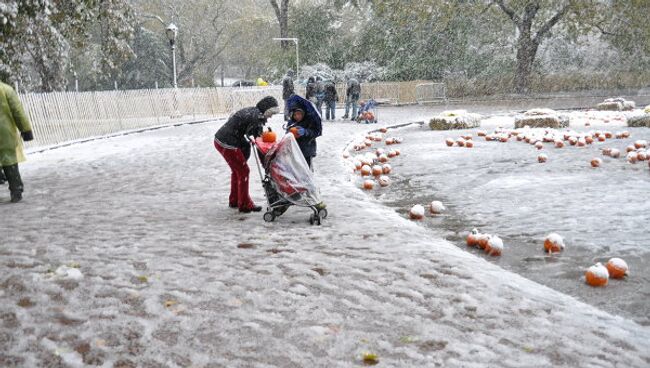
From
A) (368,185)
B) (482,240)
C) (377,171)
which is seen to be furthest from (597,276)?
(377,171)

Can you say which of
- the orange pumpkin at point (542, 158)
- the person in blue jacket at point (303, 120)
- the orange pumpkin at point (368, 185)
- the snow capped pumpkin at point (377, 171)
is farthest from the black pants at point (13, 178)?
the orange pumpkin at point (542, 158)

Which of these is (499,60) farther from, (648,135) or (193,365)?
(193,365)

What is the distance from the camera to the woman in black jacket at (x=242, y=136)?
6.68 meters

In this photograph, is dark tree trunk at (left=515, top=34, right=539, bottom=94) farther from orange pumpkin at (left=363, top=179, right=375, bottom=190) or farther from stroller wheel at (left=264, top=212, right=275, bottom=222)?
stroller wheel at (left=264, top=212, right=275, bottom=222)

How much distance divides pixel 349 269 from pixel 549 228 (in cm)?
268

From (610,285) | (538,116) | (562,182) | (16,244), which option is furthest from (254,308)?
(538,116)

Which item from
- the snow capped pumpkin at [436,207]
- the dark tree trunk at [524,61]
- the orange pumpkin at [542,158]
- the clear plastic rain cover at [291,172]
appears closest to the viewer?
the clear plastic rain cover at [291,172]

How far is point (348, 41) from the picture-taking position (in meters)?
45.0

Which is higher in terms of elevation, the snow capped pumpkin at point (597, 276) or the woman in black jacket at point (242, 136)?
the woman in black jacket at point (242, 136)

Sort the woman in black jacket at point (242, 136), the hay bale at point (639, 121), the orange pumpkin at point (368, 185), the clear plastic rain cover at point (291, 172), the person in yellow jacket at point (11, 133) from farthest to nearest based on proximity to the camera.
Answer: the hay bale at point (639, 121)
the orange pumpkin at point (368, 185)
the person in yellow jacket at point (11, 133)
the woman in black jacket at point (242, 136)
the clear plastic rain cover at point (291, 172)

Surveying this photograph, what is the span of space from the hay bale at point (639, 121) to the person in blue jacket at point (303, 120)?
14240mm

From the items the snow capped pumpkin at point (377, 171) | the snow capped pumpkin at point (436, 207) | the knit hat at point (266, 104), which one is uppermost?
the knit hat at point (266, 104)

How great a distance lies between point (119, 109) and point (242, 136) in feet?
52.1

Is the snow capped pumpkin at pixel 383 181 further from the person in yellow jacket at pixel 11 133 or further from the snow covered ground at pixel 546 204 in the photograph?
the person in yellow jacket at pixel 11 133
